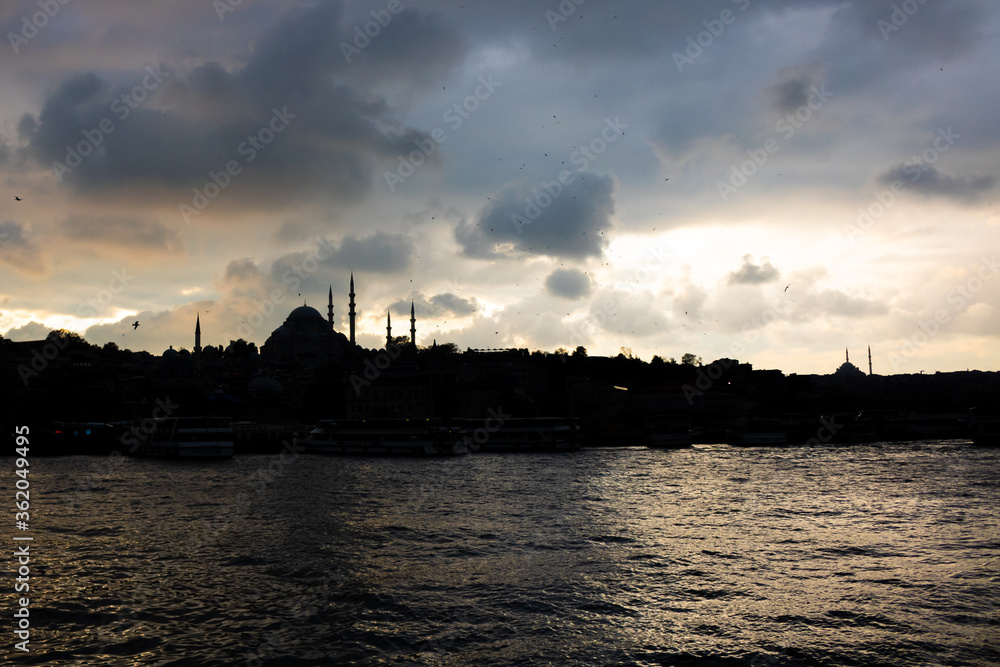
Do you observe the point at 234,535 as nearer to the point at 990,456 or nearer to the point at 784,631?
the point at 784,631

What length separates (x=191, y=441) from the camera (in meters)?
64.0

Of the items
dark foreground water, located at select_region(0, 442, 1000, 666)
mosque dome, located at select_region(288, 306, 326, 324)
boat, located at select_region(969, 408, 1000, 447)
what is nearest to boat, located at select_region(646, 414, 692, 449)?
boat, located at select_region(969, 408, 1000, 447)

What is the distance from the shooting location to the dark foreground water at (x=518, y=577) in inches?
525

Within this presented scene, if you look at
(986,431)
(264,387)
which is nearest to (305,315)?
(264,387)

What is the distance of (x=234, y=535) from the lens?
79.1ft

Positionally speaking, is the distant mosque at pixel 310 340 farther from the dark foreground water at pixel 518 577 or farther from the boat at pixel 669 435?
the dark foreground water at pixel 518 577

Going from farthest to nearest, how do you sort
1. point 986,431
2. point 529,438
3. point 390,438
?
point 986,431
point 529,438
point 390,438

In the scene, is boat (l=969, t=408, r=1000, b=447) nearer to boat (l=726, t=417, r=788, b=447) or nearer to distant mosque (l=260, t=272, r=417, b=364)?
boat (l=726, t=417, r=788, b=447)

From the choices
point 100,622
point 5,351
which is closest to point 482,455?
point 100,622

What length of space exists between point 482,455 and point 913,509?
41029 millimetres

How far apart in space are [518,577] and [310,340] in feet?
504

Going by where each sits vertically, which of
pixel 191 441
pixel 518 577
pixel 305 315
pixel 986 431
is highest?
pixel 305 315

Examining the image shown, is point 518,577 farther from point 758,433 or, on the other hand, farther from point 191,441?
point 758,433

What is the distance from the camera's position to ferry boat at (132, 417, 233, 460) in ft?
209
